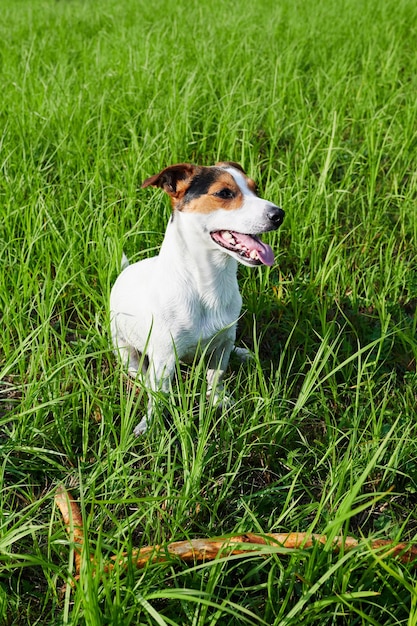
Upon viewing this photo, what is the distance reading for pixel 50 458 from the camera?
2.26 m

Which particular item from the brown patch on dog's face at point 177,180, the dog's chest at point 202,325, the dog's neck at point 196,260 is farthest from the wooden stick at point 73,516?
the brown patch on dog's face at point 177,180

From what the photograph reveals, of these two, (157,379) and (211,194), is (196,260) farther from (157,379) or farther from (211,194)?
(157,379)

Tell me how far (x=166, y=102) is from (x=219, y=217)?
227cm

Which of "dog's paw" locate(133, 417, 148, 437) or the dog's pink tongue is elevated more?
the dog's pink tongue

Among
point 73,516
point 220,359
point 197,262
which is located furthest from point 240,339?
point 73,516

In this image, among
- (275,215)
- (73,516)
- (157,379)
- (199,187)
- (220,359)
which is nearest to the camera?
(73,516)

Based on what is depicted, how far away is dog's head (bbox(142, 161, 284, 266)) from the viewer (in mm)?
2270

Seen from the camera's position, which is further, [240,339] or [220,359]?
[240,339]

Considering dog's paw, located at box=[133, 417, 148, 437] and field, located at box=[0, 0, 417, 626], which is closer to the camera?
field, located at box=[0, 0, 417, 626]

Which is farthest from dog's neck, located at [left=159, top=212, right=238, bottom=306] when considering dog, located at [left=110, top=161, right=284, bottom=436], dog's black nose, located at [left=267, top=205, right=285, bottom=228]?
dog's black nose, located at [left=267, top=205, right=285, bottom=228]

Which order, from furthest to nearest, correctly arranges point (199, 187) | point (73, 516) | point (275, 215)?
1. point (199, 187)
2. point (275, 215)
3. point (73, 516)

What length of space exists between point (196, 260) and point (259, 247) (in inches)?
10.1

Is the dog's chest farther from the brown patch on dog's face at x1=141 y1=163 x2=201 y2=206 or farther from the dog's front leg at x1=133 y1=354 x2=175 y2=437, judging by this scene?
the brown patch on dog's face at x1=141 y1=163 x2=201 y2=206

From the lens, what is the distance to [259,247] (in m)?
2.34
